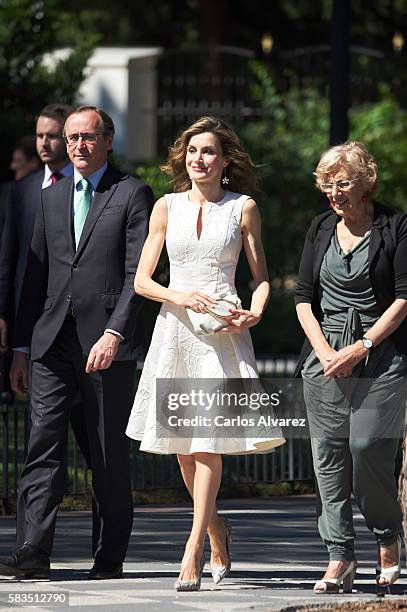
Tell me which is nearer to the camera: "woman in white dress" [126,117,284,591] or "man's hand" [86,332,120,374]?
"woman in white dress" [126,117,284,591]

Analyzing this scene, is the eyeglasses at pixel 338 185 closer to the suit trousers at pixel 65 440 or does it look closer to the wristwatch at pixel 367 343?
the wristwatch at pixel 367 343

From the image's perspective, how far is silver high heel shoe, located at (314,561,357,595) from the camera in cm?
706

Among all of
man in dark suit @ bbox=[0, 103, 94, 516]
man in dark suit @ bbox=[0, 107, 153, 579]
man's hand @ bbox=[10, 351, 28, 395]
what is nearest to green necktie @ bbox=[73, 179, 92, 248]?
man in dark suit @ bbox=[0, 107, 153, 579]

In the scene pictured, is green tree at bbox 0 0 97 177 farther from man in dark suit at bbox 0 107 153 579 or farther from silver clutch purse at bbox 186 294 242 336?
silver clutch purse at bbox 186 294 242 336

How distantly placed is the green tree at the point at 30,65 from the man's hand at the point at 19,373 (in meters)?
11.1

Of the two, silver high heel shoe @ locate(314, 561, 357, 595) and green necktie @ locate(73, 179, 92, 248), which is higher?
A: green necktie @ locate(73, 179, 92, 248)

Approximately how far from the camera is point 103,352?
24.0 ft

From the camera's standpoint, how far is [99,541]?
752 cm

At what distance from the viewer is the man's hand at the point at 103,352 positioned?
7.31 metres

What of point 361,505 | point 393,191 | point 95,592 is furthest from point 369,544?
point 393,191

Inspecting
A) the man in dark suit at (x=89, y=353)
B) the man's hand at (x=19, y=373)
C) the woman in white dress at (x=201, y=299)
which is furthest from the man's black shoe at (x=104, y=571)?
the man's hand at (x=19, y=373)

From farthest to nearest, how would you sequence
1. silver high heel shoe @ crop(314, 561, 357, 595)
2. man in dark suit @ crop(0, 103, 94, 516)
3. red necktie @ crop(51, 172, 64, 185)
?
red necktie @ crop(51, 172, 64, 185)
man in dark suit @ crop(0, 103, 94, 516)
silver high heel shoe @ crop(314, 561, 357, 595)

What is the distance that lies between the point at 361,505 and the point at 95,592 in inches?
46.5

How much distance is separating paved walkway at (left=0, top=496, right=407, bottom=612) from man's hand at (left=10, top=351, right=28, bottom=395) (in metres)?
0.86
